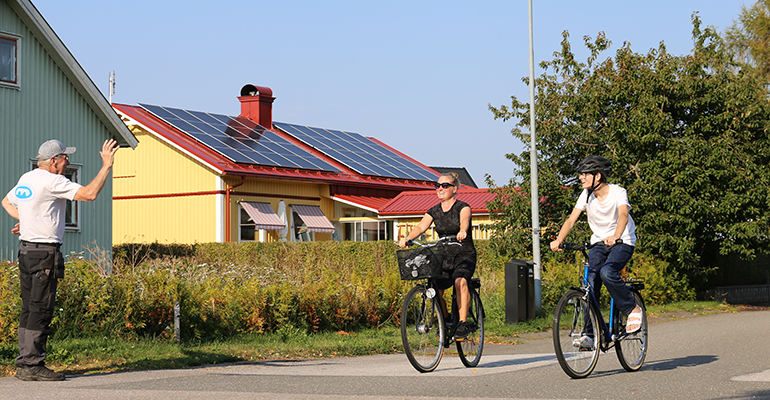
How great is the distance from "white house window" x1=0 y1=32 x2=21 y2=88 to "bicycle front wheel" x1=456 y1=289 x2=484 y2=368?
47.2ft

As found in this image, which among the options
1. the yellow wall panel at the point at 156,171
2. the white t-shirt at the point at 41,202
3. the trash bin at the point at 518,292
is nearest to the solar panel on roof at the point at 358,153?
the yellow wall panel at the point at 156,171

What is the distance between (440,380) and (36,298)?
3606 millimetres

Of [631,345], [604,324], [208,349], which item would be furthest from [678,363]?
[208,349]

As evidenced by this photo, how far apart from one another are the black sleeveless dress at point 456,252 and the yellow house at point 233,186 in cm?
2194

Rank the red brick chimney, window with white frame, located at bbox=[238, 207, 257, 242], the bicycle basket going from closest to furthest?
the bicycle basket, window with white frame, located at bbox=[238, 207, 257, 242], the red brick chimney

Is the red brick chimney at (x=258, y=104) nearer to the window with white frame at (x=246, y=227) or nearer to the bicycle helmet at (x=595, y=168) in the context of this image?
the window with white frame at (x=246, y=227)

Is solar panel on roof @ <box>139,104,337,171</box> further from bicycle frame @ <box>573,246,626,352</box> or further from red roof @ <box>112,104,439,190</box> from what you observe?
bicycle frame @ <box>573,246,626,352</box>

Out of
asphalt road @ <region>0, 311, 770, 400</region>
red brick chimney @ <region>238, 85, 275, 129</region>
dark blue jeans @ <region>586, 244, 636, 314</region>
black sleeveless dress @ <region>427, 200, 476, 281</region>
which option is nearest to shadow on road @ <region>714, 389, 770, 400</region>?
asphalt road @ <region>0, 311, 770, 400</region>

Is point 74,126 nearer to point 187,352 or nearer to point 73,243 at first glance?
point 73,243

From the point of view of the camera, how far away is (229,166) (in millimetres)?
30234

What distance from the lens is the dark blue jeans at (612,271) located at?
825 cm

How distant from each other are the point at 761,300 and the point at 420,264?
63.9ft

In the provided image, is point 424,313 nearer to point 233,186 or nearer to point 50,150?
point 50,150

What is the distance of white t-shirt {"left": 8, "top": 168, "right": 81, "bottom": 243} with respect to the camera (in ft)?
25.1
